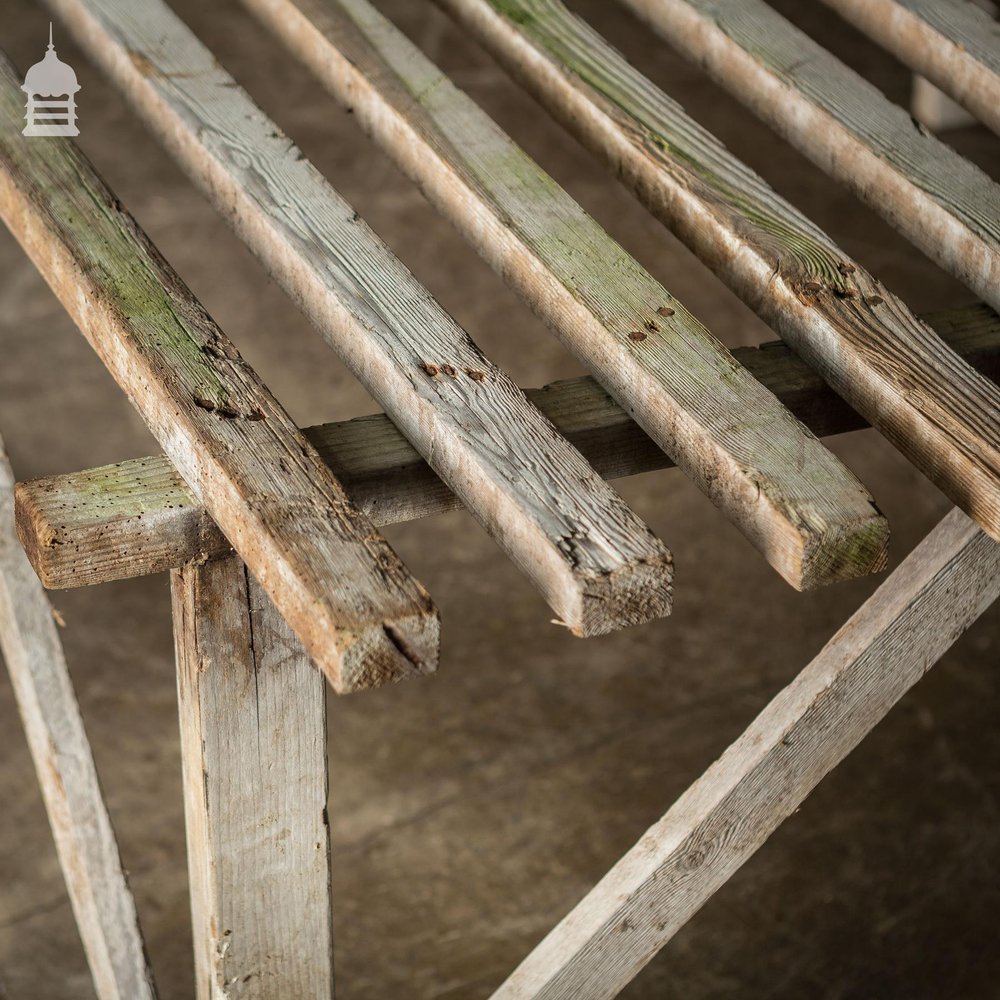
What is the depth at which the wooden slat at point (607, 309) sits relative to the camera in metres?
1.35

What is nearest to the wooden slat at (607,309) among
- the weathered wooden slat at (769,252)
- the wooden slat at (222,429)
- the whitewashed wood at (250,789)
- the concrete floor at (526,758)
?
the weathered wooden slat at (769,252)

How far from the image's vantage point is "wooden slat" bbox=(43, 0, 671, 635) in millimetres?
1281

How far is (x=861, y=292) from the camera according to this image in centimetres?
165

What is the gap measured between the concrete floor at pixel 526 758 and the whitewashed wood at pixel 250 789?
1.53 m

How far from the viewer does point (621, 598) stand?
49.6 inches

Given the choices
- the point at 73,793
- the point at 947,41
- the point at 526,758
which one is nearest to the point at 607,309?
the point at 947,41

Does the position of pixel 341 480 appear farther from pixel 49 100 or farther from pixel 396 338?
pixel 49 100

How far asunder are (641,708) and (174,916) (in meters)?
1.38

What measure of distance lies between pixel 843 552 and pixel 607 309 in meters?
0.41

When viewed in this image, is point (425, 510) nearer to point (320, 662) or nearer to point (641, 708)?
point (320, 662)

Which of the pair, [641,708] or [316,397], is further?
[316,397]

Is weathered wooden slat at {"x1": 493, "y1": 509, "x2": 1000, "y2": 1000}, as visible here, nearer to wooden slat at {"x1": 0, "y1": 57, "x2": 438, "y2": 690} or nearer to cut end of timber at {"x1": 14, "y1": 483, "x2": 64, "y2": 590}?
wooden slat at {"x1": 0, "y1": 57, "x2": 438, "y2": 690}

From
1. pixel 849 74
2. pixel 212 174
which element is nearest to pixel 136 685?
pixel 212 174

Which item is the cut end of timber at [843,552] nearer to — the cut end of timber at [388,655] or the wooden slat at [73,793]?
the cut end of timber at [388,655]
